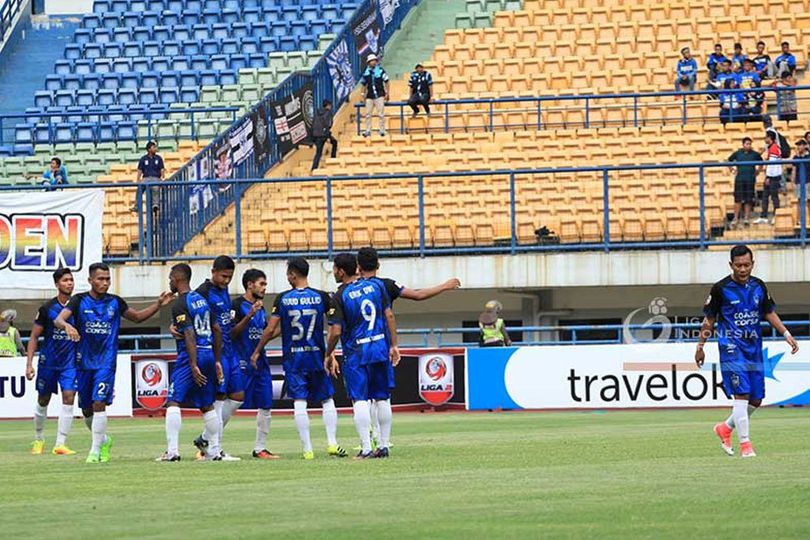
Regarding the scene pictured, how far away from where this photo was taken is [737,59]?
111ft

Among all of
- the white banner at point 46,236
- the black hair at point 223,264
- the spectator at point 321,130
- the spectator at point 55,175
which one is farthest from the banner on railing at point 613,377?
the black hair at point 223,264

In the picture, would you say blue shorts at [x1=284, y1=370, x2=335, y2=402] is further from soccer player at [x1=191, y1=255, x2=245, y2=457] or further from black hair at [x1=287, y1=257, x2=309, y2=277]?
black hair at [x1=287, y1=257, x2=309, y2=277]

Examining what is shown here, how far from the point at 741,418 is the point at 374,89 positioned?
2070 centimetres

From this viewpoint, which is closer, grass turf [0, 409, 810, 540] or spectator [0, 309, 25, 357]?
grass turf [0, 409, 810, 540]

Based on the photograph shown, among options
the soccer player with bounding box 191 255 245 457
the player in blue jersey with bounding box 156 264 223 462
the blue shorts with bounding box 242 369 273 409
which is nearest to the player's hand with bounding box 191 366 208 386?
the player in blue jersey with bounding box 156 264 223 462

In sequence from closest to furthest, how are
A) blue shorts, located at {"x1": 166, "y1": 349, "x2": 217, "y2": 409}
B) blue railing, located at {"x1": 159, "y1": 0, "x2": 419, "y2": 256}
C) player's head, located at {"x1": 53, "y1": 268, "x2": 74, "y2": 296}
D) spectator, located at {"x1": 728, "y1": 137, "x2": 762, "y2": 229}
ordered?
blue shorts, located at {"x1": 166, "y1": 349, "x2": 217, "y2": 409} → player's head, located at {"x1": 53, "y1": 268, "x2": 74, "y2": 296} → spectator, located at {"x1": 728, "y1": 137, "x2": 762, "y2": 229} → blue railing, located at {"x1": 159, "y1": 0, "x2": 419, "y2": 256}

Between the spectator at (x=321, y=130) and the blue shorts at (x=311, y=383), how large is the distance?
1791 cm

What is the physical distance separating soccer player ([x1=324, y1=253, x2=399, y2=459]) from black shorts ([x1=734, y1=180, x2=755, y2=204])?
45.5 feet

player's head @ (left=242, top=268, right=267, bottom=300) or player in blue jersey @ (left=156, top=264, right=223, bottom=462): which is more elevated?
player's head @ (left=242, top=268, right=267, bottom=300)

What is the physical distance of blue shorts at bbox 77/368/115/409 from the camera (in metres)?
15.6

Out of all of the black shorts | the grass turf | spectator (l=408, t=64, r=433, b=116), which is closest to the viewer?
the grass turf

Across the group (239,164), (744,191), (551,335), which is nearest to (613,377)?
(744,191)

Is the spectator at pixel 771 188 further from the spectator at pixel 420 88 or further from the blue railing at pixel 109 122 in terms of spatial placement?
the blue railing at pixel 109 122

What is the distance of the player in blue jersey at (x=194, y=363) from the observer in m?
14.7
